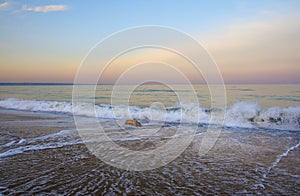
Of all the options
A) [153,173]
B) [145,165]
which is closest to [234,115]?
[145,165]

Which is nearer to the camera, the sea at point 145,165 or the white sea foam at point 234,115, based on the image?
the sea at point 145,165

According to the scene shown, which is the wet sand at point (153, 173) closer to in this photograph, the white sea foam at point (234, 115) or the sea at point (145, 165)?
the sea at point (145, 165)

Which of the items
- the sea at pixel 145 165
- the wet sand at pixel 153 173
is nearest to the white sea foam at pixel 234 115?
the sea at pixel 145 165

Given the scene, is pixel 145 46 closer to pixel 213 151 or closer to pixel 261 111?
pixel 213 151

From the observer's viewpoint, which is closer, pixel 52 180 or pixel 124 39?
pixel 52 180

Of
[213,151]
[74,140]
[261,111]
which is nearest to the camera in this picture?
[213,151]

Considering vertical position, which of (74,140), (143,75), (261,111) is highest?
(143,75)

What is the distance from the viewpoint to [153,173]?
461 cm

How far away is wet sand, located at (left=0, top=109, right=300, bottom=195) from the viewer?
12.5 ft

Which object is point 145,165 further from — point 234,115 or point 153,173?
point 234,115

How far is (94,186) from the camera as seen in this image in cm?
388

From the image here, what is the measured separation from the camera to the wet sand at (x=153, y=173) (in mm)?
3795

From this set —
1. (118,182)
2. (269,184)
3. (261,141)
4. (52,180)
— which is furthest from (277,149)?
(52,180)

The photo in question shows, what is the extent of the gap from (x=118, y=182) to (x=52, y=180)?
1164 millimetres
